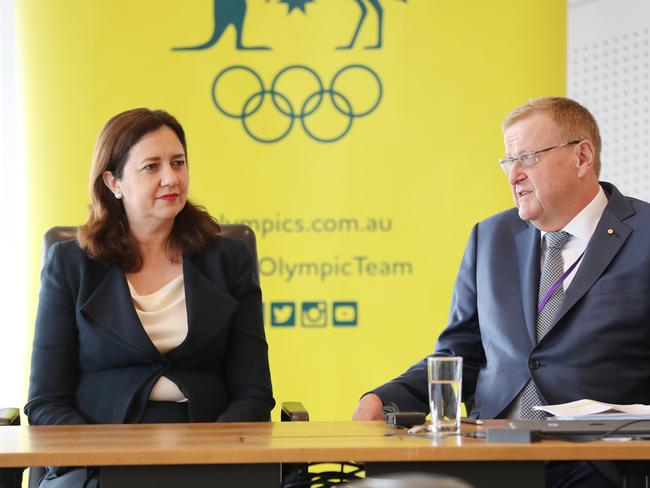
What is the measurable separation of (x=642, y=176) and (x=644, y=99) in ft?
1.71

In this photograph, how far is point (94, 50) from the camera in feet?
15.4

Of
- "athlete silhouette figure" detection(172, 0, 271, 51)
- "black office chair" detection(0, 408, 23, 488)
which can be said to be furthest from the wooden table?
"athlete silhouette figure" detection(172, 0, 271, 51)

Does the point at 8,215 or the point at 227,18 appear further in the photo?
the point at 8,215

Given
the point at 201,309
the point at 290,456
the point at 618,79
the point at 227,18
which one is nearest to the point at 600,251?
the point at 201,309

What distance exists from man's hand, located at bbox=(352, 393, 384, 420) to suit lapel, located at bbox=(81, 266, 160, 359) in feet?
1.93

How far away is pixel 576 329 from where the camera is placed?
9.68 ft

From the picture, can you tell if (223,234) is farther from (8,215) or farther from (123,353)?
(8,215)

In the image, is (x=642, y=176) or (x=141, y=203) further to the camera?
(x=642, y=176)

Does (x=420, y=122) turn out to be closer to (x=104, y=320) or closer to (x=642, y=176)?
(x=104, y=320)

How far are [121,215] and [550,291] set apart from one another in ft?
4.36

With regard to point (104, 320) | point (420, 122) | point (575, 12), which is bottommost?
point (104, 320)

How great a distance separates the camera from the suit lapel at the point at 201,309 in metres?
3.03

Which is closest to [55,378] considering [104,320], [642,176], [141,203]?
[104,320]

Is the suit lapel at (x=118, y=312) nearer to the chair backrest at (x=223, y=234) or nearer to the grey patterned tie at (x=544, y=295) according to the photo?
the chair backrest at (x=223, y=234)
